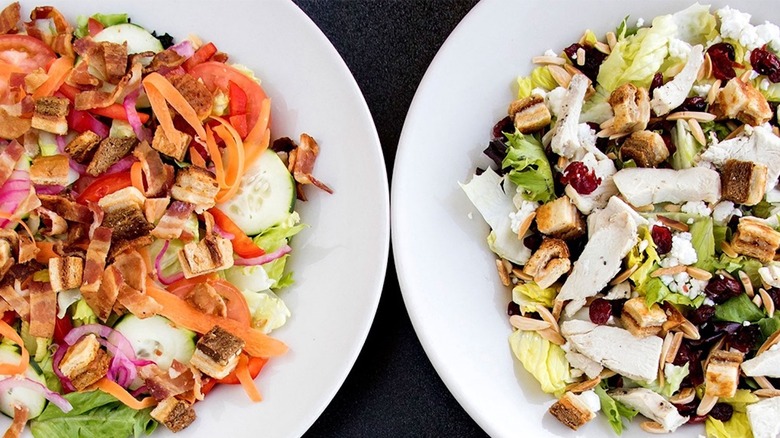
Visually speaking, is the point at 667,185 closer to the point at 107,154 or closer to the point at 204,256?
the point at 204,256

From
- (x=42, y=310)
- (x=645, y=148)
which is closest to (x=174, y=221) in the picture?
(x=42, y=310)

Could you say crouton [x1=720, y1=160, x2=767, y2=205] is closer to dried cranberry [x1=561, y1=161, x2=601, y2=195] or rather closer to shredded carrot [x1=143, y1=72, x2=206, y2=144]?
dried cranberry [x1=561, y1=161, x2=601, y2=195]

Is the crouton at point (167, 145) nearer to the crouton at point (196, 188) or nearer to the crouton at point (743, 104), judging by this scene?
the crouton at point (196, 188)

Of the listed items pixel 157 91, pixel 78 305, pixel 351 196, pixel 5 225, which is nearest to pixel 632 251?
pixel 351 196

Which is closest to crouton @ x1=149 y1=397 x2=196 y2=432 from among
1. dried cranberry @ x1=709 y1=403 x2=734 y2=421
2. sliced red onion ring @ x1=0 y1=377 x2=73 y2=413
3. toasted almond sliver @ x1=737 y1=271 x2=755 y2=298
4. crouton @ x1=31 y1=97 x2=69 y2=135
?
sliced red onion ring @ x1=0 y1=377 x2=73 y2=413

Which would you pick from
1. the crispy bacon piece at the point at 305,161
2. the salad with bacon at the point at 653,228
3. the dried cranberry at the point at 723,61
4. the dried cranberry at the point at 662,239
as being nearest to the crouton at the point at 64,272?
the crispy bacon piece at the point at 305,161

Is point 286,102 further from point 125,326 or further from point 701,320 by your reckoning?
point 701,320
